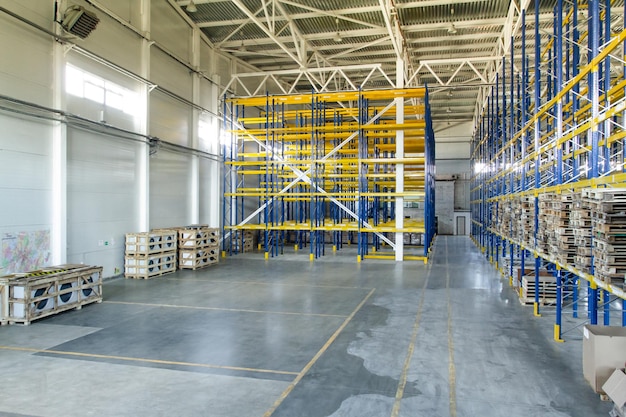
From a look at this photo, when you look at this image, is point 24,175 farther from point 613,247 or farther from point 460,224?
point 460,224

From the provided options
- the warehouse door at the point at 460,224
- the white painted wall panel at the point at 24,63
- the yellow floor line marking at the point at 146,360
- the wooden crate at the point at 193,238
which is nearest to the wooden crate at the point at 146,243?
the wooden crate at the point at 193,238

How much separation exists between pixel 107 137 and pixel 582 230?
12615mm

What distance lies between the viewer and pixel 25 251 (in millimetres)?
10445

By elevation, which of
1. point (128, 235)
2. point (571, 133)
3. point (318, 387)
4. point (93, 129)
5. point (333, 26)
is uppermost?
point (333, 26)

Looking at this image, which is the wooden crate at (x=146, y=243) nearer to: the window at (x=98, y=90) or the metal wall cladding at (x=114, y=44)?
the window at (x=98, y=90)

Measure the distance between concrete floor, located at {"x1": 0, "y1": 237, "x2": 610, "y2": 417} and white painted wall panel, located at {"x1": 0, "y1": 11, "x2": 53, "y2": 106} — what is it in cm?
530

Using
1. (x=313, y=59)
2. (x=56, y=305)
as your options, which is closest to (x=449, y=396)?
(x=56, y=305)

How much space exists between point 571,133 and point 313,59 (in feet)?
58.4

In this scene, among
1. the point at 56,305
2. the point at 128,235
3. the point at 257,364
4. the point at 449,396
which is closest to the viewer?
the point at 449,396

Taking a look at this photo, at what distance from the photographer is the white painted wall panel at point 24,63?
32.9 ft

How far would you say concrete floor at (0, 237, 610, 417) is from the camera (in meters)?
4.94

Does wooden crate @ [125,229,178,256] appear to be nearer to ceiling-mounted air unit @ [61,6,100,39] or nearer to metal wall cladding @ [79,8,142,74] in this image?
metal wall cladding @ [79,8,142,74]

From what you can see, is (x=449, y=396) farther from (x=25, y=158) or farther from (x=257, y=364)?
(x=25, y=158)

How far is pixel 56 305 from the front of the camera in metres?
8.95
